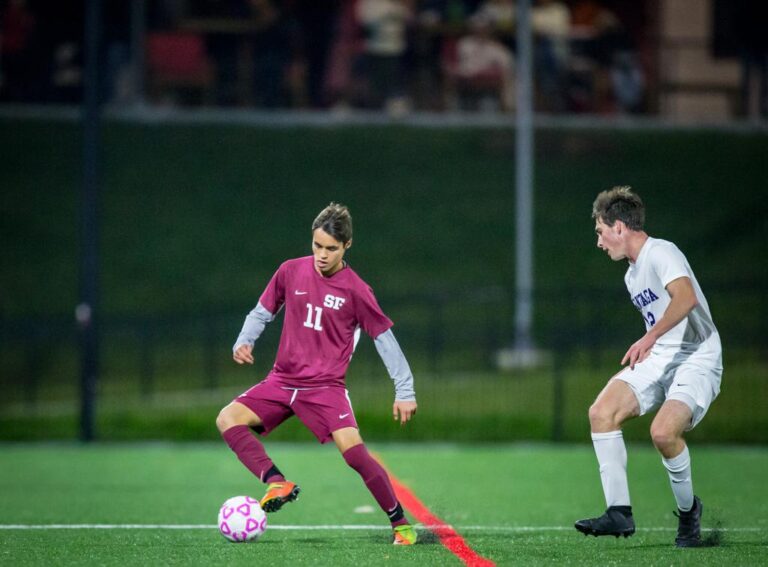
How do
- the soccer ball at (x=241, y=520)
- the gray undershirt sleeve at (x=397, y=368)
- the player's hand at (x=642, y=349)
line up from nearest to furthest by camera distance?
the player's hand at (x=642, y=349), the soccer ball at (x=241, y=520), the gray undershirt sleeve at (x=397, y=368)

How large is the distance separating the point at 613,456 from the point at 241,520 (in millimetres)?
2081

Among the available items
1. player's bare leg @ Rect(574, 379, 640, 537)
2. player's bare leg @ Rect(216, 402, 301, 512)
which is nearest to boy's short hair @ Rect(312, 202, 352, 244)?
player's bare leg @ Rect(216, 402, 301, 512)

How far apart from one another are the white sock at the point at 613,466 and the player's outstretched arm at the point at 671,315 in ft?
1.47

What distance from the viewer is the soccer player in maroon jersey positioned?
7.63 m

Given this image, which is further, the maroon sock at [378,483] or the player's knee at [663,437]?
the maroon sock at [378,483]

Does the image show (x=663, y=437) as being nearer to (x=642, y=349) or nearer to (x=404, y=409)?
(x=642, y=349)

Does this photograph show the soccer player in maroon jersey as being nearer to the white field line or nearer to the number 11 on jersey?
the number 11 on jersey

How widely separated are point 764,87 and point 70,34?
12344mm

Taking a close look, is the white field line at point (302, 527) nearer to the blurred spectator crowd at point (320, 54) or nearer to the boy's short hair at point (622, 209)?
the boy's short hair at point (622, 209)

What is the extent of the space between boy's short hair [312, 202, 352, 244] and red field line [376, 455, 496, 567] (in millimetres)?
1829

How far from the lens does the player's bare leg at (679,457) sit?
729 cm

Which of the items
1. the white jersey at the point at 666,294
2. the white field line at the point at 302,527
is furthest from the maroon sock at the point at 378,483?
the white jersey at the point at 666,294

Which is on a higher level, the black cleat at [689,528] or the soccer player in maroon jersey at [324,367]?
the soccer player in maroon jersey at [324,367]

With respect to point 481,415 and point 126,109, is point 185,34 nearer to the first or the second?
point 126,109
